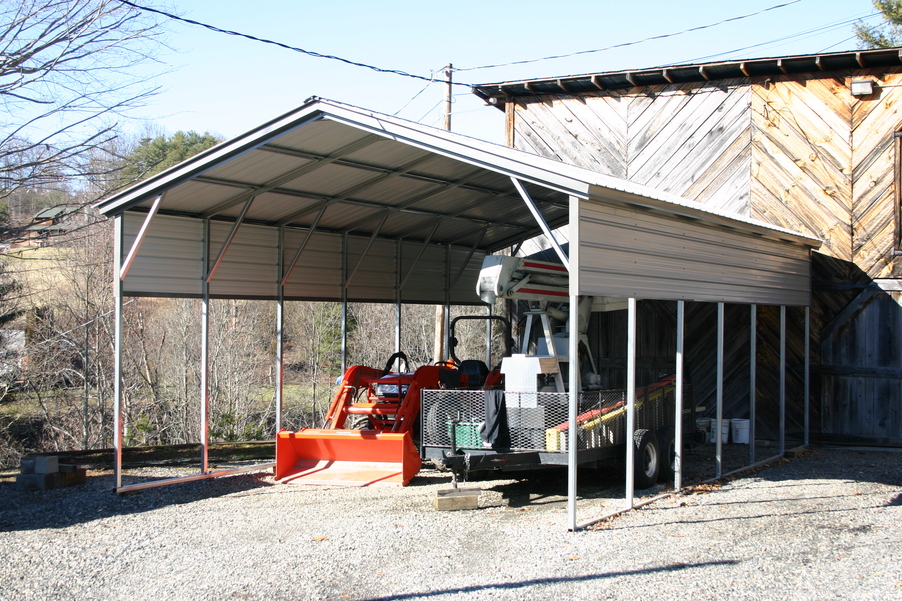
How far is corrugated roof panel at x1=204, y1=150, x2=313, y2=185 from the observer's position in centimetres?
948

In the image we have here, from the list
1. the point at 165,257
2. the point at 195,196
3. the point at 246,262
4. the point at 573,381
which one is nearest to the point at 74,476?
the point at 165,257

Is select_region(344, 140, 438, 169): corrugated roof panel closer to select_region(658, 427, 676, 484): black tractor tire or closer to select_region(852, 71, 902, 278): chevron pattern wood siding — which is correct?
select_region(658, 427, 676, 484): black tractor tire

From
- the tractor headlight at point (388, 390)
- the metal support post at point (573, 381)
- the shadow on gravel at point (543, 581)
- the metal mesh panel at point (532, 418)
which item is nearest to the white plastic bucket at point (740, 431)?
the metal mesh panel at point (532, 418)

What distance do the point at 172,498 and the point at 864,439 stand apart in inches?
433

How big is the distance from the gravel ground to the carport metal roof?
242 cm

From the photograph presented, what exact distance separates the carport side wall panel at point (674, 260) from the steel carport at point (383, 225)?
2 cm

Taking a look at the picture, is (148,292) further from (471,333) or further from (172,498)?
(471,333)

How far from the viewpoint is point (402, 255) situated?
14.7m

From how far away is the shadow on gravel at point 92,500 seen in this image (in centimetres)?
826

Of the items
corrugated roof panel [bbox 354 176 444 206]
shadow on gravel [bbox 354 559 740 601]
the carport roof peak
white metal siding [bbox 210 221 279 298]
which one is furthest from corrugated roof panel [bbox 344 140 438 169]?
shadow on gravel [bbox 354 559 740 601]

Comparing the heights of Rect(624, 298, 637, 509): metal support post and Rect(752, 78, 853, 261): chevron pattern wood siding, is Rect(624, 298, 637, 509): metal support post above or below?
below

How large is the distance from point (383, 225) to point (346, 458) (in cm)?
482

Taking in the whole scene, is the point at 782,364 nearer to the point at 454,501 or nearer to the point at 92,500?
the point at 454,501

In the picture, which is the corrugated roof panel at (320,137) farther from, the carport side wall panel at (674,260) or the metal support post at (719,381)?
the metal support post at (719,381)
